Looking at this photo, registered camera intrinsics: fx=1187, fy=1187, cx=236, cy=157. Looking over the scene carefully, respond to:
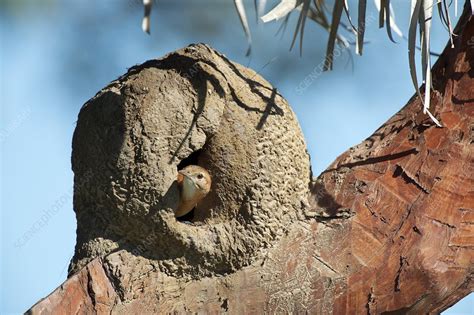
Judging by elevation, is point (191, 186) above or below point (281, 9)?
below

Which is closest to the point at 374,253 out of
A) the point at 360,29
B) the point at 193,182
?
the point at 193,182

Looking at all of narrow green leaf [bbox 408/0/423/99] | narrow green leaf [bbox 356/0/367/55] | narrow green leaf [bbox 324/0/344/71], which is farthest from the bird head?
narrow green leaf [bbox 408/0/423/99]

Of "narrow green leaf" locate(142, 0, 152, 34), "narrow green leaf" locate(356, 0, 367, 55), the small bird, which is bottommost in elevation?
the small bird

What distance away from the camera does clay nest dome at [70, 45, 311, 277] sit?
3.80 meters

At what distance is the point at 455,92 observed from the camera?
407 centimetres

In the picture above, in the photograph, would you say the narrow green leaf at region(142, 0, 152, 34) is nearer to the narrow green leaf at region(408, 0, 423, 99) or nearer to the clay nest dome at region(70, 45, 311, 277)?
the clay nest dome at region(70, 45, 311, 277)

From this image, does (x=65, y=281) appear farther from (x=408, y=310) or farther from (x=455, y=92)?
(x=455, y=92)

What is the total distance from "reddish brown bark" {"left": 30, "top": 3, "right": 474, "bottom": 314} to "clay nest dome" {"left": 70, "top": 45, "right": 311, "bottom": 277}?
79mm

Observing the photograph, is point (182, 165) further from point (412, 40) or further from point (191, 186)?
point (412, 40)

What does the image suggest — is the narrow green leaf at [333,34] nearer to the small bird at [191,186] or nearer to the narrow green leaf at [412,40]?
the narrow green leaf at [412,40]

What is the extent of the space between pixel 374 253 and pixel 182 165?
0.70 meters

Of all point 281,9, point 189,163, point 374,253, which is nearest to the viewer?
point 281,9

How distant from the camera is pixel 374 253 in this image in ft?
12.8

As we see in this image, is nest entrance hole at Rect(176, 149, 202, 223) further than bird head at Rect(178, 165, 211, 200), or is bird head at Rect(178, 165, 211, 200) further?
nest entrance hole at Rect(176, 149, 202, 223)
